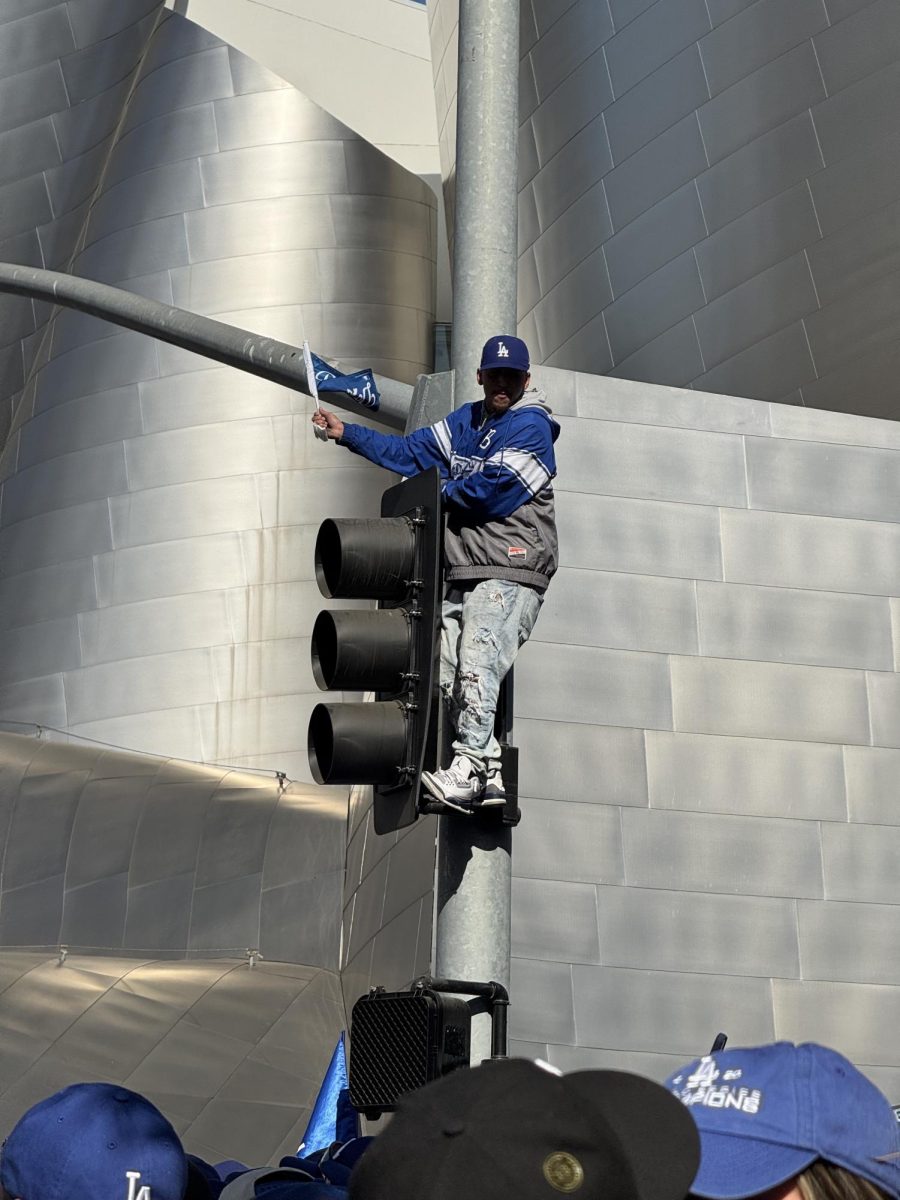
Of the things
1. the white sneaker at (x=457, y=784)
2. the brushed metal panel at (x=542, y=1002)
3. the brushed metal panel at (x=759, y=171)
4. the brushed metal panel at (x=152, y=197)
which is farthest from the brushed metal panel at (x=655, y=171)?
the white sneaker at (x=457, y=784)

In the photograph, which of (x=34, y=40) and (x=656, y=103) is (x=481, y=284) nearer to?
(x=656, y=103)

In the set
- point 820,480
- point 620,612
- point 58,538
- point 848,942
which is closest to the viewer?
point 848,942

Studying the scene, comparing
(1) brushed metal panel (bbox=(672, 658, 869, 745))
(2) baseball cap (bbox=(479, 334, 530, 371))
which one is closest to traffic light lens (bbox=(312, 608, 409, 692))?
(2) baseball cap (bbox=(479, 334, 530, 371))

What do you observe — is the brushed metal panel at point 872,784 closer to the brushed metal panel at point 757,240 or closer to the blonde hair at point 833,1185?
the brushed metal panel at point 757,240

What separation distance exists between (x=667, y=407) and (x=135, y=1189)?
6.81 meters

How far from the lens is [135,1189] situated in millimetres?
2725

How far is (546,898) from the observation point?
8.20 m

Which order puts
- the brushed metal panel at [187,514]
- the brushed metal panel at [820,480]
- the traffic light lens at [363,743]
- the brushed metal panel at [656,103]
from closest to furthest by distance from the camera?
the traffic light lens at [363,743]
the brushed metal panel at [820,480]
the brushed metal panel at [656,103]
the brushed metal panel at [187,514]

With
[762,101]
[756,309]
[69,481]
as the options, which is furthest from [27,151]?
[756,309]

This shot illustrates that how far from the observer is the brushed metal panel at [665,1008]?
319 inches

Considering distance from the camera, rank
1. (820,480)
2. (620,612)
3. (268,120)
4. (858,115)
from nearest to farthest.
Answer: (620,612) < (820,480) < (858,115) < (268,120)

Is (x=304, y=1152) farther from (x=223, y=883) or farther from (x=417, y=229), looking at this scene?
(x=417, y=229)

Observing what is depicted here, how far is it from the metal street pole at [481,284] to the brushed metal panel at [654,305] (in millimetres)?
7435

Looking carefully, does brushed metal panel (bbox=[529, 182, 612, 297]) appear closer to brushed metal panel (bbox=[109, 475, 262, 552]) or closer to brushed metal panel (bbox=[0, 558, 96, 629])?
brushed metal panel (bbox=[109, 475, 262, 552])
